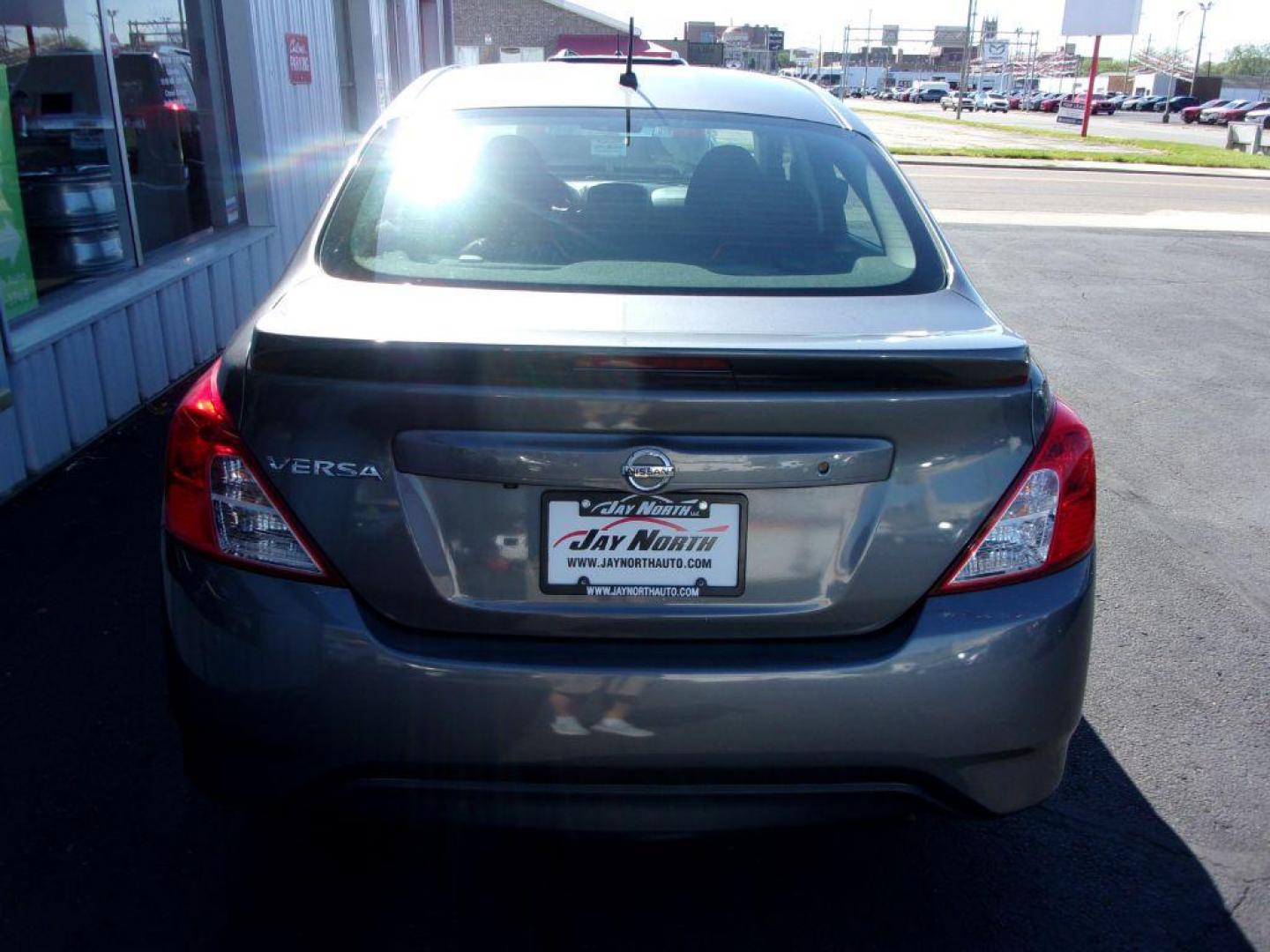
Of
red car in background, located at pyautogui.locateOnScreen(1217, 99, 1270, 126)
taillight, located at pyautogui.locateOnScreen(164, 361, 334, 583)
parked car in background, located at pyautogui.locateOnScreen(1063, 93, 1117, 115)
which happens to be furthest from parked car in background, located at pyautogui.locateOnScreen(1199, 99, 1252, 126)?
taillight, located at pyautogui.locateOnScreen(164, 361, 334, 583)

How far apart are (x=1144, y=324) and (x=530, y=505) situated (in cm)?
833

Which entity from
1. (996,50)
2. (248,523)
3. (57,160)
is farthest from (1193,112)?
(248,523)

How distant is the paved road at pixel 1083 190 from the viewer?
17938 mm

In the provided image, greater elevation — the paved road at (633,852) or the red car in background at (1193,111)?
the paved road at (633,852)

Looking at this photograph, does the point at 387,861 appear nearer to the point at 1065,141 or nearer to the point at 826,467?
the point at 826,467

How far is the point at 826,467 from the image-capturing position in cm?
208

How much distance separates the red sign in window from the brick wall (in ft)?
94.7

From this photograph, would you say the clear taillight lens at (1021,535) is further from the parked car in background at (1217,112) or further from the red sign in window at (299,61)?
the parked car in background at (1217,112)

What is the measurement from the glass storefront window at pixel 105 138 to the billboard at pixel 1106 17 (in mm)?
35699

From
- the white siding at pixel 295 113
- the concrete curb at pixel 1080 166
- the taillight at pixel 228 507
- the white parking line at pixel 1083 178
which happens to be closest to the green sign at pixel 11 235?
the white siding at pixel 295 113

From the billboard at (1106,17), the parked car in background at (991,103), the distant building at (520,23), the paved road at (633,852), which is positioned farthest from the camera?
the parked car in background at (991,103)

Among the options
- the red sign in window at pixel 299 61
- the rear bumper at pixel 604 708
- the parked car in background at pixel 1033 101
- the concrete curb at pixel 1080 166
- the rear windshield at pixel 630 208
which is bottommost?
the parked car in background at pixel 1033 101

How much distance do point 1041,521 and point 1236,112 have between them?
239ft

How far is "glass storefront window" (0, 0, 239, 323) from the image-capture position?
5672 millimetres
